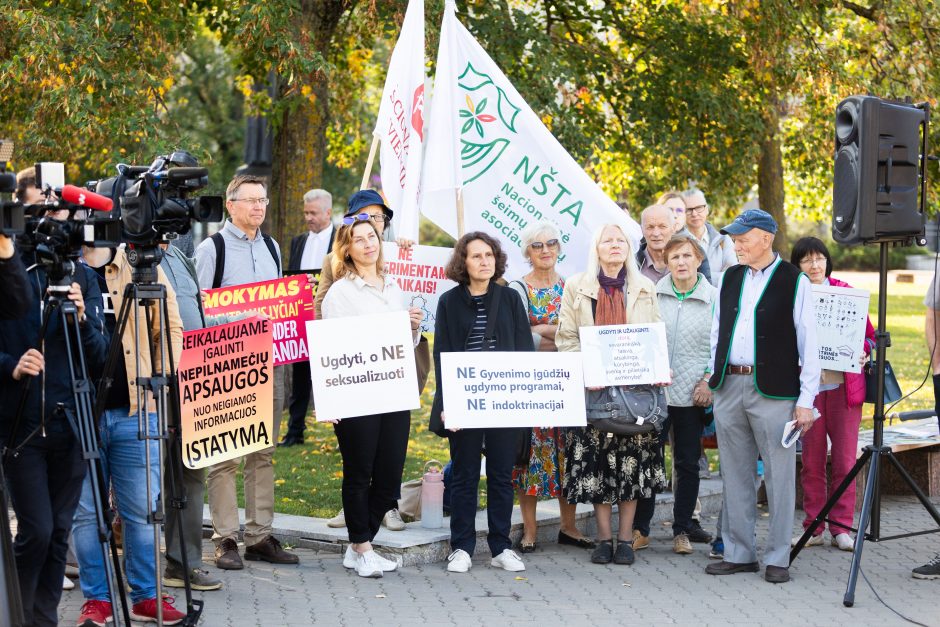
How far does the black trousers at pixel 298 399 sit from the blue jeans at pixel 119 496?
513 cm

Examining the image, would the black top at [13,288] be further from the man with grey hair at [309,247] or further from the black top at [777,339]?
the man with grey hair at [309,247]

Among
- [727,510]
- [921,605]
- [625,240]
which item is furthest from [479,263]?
[921,605]

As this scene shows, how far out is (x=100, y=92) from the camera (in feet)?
35.2

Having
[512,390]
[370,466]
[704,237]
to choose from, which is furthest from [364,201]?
[704,237]

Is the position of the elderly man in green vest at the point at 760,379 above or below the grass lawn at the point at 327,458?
above

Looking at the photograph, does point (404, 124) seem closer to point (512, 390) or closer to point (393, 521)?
point (512, 390)

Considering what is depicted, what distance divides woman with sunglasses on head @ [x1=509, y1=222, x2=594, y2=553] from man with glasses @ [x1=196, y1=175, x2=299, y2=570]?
5.01ft

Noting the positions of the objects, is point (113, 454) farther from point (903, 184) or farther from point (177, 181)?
point (903, 184)

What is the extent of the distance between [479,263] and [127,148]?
5.38 m

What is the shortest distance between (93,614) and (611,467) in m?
3.23

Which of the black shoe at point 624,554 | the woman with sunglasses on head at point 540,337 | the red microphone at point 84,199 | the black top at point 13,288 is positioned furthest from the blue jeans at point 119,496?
the black shoe at point 624,554

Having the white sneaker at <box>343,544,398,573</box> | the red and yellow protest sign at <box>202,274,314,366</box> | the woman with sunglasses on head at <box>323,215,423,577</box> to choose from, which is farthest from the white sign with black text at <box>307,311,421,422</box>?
the white sneaker at <box>343,544,398,573</box>

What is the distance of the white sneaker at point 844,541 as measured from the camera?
8078 mm

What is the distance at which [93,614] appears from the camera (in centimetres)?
601
